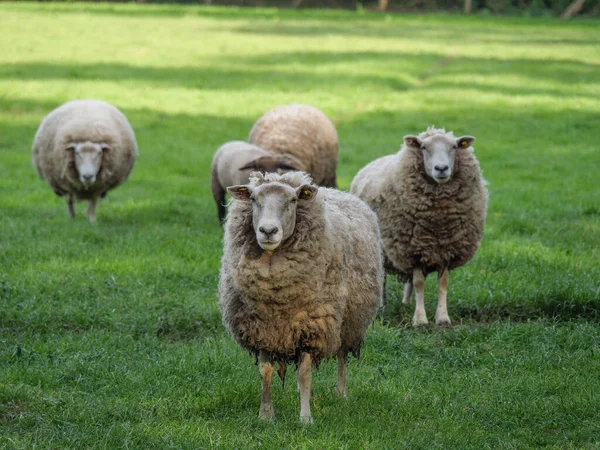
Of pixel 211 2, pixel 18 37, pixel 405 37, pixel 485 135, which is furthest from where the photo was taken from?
pixel 211 2

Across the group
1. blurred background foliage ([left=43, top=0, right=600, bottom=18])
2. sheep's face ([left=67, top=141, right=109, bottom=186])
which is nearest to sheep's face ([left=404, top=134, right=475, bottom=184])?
sheep's face ([left=67, top=141, right=109, bottom=186])

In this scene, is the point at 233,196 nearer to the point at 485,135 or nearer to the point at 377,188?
the point at 377,188

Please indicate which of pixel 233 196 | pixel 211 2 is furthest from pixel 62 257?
pixel 211 2

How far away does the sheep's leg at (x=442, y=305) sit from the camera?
7.01 m

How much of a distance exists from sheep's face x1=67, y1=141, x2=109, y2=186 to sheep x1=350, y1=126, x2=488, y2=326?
4.36 metres

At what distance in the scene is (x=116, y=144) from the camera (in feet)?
35.9

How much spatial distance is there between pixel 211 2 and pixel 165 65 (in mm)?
24801

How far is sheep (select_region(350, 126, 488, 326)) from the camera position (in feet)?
23.2

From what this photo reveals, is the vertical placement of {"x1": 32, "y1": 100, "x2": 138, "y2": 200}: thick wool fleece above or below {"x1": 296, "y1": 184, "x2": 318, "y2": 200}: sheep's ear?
below

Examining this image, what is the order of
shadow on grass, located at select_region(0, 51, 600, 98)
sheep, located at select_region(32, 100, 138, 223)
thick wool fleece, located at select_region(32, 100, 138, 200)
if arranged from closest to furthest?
sheep, located at select_region(32, 100, 138, 223), thick wool fleece, located at select_region(32, 100, 138, 200), shadow on grass, located at select_region(0, 51, 600, 98)

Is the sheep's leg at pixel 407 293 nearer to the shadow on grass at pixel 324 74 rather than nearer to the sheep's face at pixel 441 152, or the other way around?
the sheep's face at pixel 441 152

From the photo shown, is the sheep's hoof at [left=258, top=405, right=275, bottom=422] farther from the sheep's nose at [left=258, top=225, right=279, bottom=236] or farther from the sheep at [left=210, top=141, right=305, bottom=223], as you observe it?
the sheep at [left=210, top=141, right=305, bottom=223]

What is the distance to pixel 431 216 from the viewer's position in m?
7.13

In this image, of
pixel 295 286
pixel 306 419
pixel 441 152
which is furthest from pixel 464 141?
pixel 306 419
